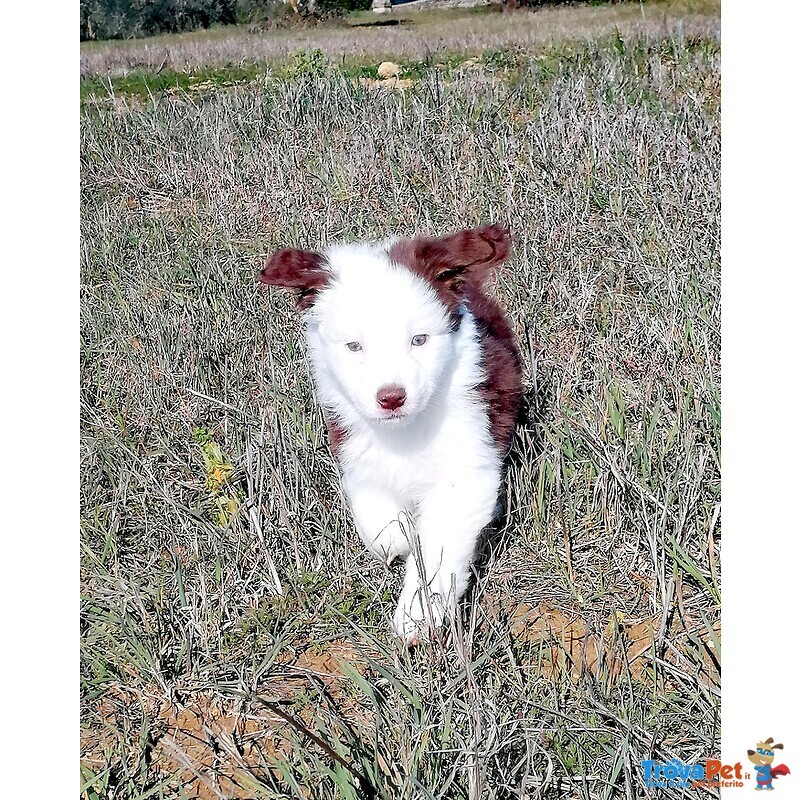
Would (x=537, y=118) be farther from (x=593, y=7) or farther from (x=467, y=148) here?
(x=593, y=7)

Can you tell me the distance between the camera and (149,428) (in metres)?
3.32

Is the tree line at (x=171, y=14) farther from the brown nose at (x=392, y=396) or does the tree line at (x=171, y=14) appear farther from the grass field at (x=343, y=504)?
the brown nose at (x=392, y=396)

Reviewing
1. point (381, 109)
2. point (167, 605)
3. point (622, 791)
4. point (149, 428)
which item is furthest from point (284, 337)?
point (381, 109)

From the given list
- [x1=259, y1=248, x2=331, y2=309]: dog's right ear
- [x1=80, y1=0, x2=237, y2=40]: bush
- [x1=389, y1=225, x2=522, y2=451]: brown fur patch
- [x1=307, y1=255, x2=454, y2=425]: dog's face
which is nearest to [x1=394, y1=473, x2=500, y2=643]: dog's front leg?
[x1=389, y1=225, x2=522, y2=451]: brown fur patch

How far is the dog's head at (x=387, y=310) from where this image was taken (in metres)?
2.13

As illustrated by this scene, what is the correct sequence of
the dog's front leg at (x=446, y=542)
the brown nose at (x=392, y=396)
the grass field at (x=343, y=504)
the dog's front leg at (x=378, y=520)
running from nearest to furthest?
the grass field at (x=343, y=504), the brown nose at (x=392, y=396), the dog's front leg at (x=446, y=542), the dog's front leg at (x=378, y=520)

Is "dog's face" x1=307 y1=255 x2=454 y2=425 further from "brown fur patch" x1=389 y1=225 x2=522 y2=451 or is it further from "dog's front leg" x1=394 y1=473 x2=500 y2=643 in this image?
"dog's front leg" x1=394 y1=473 x2=500 y2=643

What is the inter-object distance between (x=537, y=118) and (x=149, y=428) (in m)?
3.96

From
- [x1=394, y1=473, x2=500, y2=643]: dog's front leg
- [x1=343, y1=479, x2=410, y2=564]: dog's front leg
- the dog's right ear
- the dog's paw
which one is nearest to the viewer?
the dog's paw

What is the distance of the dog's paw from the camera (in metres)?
2.19

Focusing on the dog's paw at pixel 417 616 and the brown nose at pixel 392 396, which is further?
the dog's paw at pixel 417 616

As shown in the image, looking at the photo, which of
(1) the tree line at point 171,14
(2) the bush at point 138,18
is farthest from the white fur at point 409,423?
(2) the bush at point 138,18
